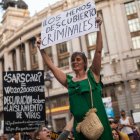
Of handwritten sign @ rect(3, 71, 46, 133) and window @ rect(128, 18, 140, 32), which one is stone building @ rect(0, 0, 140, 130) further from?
handwritten sign @ rect(3, 71, 46, 133)

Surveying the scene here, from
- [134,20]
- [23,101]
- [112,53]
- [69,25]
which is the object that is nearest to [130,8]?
[134,20]

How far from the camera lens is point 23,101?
712cm

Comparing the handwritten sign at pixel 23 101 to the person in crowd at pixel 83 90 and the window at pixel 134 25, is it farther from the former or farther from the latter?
the window at pixel 134 25

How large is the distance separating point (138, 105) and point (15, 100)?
25.0 metres

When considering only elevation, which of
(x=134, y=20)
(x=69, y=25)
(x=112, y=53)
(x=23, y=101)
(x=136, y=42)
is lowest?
(x=23, y=101)

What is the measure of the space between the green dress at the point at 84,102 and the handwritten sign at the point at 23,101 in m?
4.26

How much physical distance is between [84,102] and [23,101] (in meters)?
4.67

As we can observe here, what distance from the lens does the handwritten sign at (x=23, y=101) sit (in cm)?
691

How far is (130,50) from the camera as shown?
3250 cm

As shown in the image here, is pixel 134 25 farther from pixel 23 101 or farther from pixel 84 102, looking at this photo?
pixel 84 102

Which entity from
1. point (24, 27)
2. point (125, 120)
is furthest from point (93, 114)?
point (24, 27)

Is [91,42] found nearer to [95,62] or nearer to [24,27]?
[24,27]

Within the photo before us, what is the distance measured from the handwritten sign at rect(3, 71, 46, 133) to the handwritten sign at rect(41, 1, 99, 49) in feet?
10.8

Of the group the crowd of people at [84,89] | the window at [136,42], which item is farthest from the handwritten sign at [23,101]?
the window at [136,42]
